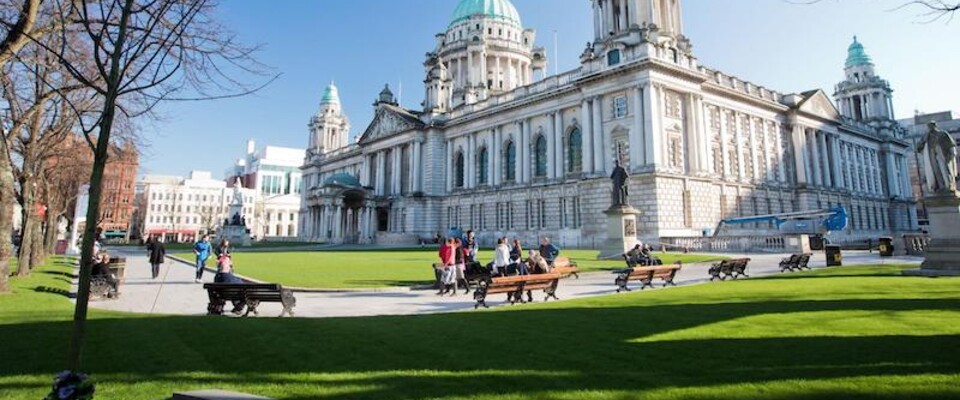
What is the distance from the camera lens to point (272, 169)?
137125 mm

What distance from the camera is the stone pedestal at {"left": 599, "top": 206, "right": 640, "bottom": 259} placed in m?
28.0

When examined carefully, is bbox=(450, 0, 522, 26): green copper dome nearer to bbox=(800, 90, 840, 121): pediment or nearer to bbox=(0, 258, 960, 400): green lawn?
bbox=(800, 90, 840, 121): pediment

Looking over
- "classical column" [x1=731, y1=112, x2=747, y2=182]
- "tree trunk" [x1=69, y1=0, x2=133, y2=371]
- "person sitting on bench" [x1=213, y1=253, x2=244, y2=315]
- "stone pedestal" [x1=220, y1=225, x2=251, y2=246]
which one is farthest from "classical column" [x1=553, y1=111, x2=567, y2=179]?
"tree trunk" [x1=69, y1=0, x2=133, y2=371]

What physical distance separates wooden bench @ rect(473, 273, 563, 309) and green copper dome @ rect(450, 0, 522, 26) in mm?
70757

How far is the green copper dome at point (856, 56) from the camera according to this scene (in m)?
71.2

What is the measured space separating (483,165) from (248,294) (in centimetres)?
4856

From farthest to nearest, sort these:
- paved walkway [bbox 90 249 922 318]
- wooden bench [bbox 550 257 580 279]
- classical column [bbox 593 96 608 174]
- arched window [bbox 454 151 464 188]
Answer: arched window [bbox 454 151 464 188] → classical column [bbox 593 96 608 174] → wooden bench [bbox 550 257 580 279] → paved walkway [bbox 90 249 922 318]

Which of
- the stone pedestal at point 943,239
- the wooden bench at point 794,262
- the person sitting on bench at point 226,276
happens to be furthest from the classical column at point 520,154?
the person sitting on bench at point 226,276

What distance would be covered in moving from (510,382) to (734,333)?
14.2 feet

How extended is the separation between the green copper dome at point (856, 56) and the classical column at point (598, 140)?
5185 cm

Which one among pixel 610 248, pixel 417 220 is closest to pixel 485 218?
pixel 417 220

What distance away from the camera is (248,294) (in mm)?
10883

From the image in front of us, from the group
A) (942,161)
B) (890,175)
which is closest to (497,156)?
(942,161)

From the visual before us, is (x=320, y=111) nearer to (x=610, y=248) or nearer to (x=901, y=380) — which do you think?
(x=610, y=248)
